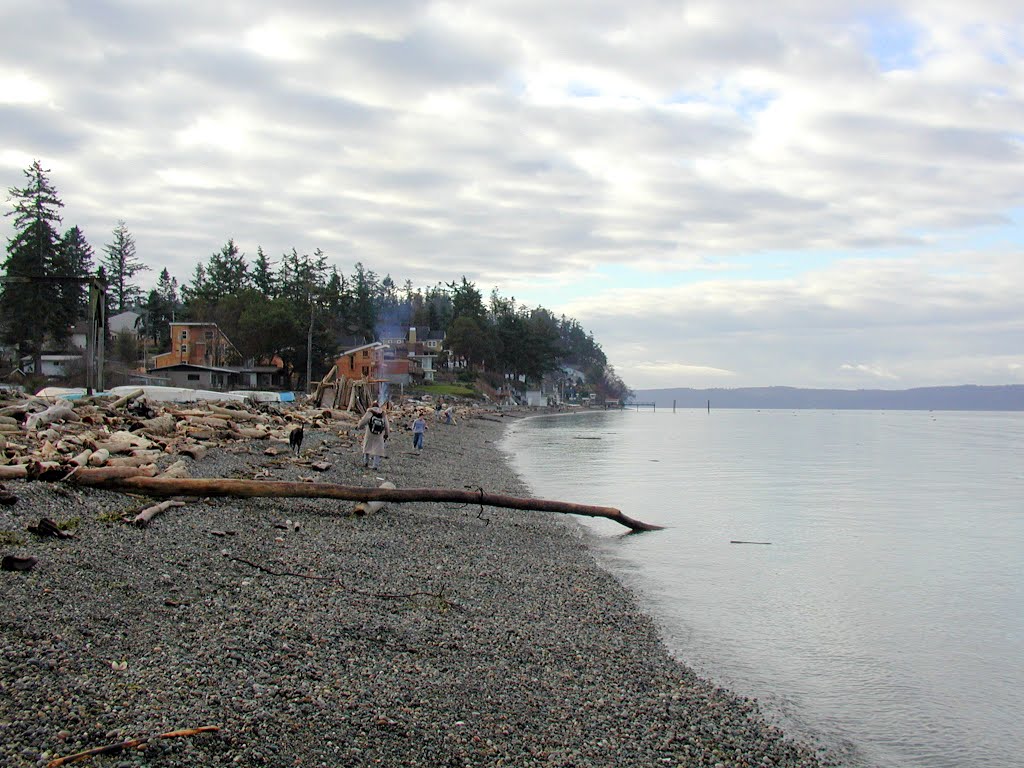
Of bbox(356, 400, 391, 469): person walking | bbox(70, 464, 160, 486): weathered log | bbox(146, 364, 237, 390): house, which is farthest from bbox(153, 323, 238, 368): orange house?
bbox(70, 464, 160, 486): weathered log

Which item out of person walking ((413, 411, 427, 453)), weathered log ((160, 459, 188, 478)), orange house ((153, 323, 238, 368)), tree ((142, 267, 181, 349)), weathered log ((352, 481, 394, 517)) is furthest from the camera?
tree ((142, 267, 181, 349))

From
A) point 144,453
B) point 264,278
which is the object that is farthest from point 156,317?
point 144,453

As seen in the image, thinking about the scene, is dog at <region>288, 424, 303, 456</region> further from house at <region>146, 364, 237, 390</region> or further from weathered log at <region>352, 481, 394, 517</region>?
house at <region>146, 364, 237, 390</region>

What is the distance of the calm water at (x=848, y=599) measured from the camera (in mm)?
9180

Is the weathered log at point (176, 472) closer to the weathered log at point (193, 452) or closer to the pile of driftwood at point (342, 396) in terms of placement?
the weathered log at point (193, 452)

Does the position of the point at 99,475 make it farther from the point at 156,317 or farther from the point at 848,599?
the point at 156,317

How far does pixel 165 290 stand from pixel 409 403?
8067cm

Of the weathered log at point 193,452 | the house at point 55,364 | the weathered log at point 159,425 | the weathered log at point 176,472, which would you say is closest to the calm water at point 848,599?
the weathered log at point 176,472

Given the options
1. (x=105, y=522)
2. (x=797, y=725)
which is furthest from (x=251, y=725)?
(x=105, y=522)

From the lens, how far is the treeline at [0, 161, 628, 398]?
229ft

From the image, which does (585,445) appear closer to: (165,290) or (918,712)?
(918,712)

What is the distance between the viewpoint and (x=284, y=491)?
15.3 meters

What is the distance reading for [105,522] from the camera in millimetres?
11609

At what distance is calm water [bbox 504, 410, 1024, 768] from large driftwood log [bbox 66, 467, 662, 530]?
252 cm
